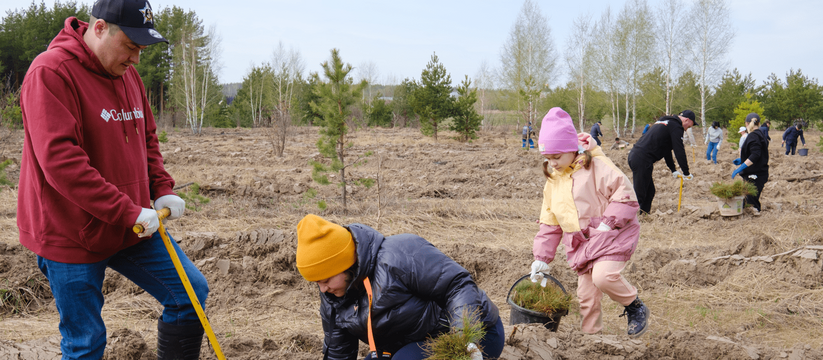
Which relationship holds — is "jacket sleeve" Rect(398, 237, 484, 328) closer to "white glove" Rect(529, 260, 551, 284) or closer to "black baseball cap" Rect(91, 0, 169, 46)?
"white glove" Rect(529, 260, 551, 284)

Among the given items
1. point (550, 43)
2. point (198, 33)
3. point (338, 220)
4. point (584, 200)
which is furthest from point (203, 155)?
point (550, 43)

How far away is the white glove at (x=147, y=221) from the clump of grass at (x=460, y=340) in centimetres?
125

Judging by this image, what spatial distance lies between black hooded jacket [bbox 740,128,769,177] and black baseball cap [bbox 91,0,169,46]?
26.4 feet

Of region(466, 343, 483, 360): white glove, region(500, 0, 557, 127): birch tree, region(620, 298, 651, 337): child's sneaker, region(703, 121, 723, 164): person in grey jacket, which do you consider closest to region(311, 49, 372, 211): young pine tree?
region(620, 298, 651, 337): child's sneaker

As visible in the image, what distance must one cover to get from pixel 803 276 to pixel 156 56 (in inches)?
1396

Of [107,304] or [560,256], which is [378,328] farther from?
[560,256]

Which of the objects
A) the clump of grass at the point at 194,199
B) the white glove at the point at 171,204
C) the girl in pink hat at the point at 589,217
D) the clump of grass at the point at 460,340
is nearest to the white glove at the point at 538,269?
the girl in pink hat at the point at 589,217

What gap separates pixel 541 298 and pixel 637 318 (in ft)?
2.13

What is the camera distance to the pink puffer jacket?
3068mm

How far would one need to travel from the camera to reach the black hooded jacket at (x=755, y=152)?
292 inches

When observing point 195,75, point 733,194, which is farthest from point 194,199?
point 195,75

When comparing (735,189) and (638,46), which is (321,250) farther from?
(638,46)

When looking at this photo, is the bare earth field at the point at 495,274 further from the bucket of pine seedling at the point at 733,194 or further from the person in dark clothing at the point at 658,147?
the person in dark clothing at the point at 658,147

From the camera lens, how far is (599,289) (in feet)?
10.9
